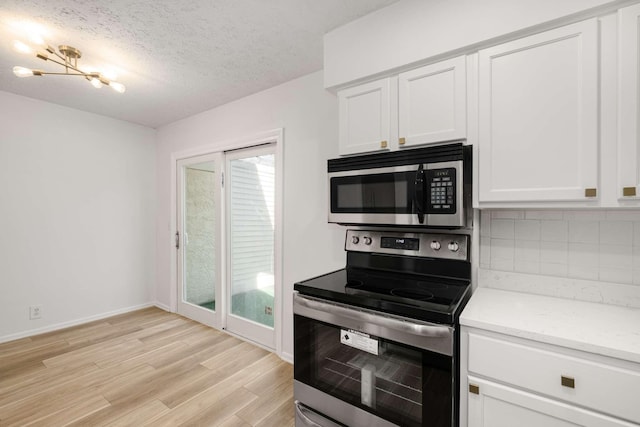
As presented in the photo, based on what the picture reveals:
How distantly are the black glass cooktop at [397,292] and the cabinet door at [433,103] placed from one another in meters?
0.77

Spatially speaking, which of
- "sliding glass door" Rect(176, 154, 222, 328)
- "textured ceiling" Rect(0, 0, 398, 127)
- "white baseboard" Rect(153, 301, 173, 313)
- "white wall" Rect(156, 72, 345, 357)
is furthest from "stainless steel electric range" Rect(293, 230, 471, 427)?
"white baseboard" Rect(153, 301, 173, 313)

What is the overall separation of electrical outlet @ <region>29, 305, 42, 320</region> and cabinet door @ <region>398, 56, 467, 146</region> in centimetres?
401

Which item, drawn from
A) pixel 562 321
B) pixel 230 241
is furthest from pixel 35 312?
pixel 562 321

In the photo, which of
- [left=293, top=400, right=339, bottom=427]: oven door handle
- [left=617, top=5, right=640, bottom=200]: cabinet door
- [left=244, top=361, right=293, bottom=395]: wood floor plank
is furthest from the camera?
[left=244, top=361, right=293, bottom=395]: wood floor plank

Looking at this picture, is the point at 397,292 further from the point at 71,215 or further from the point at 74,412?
the point at 71,215

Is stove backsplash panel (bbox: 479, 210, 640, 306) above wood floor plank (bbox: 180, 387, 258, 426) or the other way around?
above

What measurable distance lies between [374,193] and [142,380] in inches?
90.7

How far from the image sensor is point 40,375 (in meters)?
2.43

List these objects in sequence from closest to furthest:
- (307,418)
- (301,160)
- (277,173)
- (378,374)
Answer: (378,374) < (307,418) < (301,160) < (277,173)

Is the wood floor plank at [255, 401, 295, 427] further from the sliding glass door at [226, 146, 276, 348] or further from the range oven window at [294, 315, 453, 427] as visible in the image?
the sliding glass door at [226, 146, 276, 348]

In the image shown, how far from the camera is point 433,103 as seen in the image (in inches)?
62.2

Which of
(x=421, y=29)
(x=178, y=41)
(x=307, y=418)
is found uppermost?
(x=178, y=41)

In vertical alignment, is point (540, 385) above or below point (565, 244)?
below

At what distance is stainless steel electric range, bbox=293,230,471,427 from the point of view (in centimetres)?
122
